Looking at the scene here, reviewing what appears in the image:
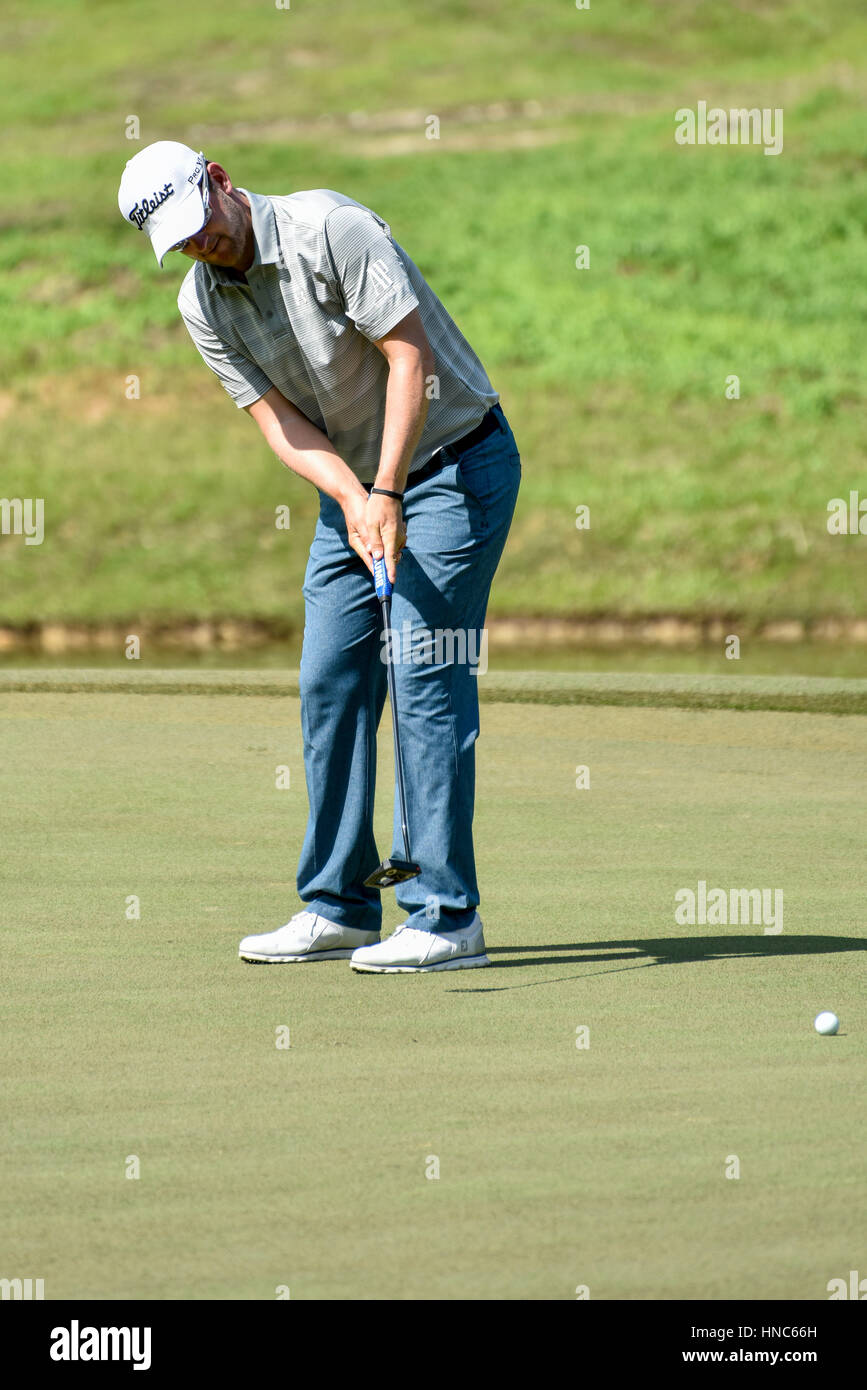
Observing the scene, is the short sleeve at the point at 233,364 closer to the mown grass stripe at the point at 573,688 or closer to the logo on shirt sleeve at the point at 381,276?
the logo on shirt sleeve at the point at 381,276

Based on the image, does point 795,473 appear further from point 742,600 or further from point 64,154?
point 64,154

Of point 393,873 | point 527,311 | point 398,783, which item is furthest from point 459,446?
point 527,311

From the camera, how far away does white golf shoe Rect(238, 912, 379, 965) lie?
473cm

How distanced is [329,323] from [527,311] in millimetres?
21500

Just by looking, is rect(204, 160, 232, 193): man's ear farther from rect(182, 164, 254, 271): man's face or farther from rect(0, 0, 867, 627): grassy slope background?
rect(0, 0, 867, 627): grassy slope background

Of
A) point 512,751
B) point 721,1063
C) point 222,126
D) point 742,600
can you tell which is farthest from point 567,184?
point 721,1063

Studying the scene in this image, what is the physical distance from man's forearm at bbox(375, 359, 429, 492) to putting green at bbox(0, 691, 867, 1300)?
1.11 meters

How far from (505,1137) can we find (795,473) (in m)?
19.1

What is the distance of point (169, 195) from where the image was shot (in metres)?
4.36

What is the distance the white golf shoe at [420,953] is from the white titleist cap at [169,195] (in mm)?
1570

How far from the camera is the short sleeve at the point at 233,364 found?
190 inches
